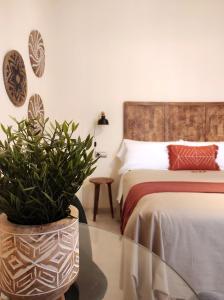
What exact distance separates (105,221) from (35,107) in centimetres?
162

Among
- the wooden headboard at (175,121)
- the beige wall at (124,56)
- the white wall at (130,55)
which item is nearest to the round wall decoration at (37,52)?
the beige wall at (124,56)

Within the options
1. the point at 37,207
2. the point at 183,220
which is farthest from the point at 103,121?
the point at 37,207

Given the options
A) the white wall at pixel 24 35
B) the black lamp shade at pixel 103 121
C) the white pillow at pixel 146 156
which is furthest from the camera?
the black lamp shade at pixel 103 121

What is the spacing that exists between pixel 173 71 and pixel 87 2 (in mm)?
1406

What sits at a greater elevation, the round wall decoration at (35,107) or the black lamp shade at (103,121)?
the round wall decoration at (35,107)

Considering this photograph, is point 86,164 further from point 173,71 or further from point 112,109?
point 173,71

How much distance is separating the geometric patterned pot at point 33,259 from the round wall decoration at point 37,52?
2516 millimetres

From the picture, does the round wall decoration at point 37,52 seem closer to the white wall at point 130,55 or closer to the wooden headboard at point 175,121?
the white wall at point 130,55

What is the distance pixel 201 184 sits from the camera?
2.58 meters

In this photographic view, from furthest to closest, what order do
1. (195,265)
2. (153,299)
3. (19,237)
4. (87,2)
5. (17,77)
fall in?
(87,2), (17,77), (195,265), (153,299), (19,237)

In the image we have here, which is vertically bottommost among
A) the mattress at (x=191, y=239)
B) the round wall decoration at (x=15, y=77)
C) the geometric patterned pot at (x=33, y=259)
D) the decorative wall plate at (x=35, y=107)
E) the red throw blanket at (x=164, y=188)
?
the mattress at (x=191, y=239)

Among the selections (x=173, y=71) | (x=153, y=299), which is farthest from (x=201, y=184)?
(x=173, y=71)

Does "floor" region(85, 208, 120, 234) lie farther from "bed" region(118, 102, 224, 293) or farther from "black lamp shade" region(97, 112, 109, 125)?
"black lamp shade" region(97, 112, 109, 125)

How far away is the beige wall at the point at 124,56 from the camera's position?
11.9 feet
